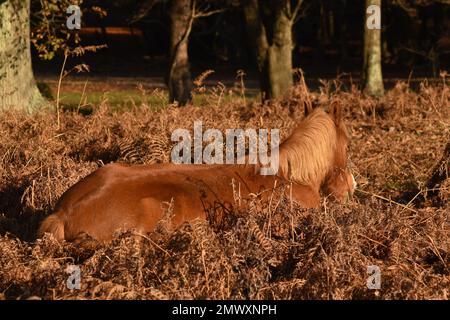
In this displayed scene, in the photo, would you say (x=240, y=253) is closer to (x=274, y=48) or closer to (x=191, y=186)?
(x=191, y=186)

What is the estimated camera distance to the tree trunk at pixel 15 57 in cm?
1541

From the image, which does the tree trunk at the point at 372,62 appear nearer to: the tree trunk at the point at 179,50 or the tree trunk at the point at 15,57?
the tree trunk at the point at 179,50

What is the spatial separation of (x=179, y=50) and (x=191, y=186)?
17.3 metres

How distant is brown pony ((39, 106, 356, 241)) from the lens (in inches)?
271

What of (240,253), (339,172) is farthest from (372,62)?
(240,253)

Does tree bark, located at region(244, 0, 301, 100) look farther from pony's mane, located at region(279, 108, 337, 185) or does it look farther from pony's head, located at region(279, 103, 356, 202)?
pony's mane, located at region(279, 108, 337, 185)

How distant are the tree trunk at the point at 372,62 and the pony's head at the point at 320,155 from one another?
1300cm

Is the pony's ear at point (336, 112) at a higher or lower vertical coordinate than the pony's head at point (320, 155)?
higher

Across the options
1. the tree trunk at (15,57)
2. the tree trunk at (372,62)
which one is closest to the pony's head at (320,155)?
the tree trunk at (15,57)

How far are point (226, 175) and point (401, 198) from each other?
357 centimetres

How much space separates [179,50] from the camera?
24250 mm

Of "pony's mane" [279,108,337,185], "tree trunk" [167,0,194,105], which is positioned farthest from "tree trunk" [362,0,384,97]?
"pony's mane" [279,108,337,185]
